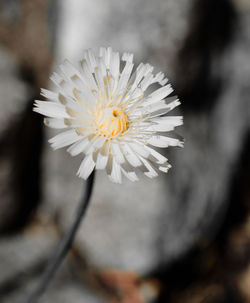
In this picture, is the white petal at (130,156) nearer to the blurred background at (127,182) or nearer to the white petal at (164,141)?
the white petal at (164,141)

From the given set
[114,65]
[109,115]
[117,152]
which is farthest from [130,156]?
[114,65]

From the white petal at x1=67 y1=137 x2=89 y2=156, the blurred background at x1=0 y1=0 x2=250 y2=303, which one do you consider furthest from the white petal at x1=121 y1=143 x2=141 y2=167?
the blurred background at x1=0 y1=0 x2=250 y2=303

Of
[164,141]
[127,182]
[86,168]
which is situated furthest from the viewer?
[127,182]

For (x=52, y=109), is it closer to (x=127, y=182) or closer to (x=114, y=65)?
(x=114, y=65)

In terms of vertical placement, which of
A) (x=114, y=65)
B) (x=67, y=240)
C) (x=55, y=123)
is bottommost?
(x=67, y=240)

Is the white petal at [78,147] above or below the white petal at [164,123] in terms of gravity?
below

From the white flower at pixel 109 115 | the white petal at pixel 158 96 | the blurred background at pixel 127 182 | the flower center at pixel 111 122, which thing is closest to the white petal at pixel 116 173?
the white flower at pixel 109 115
